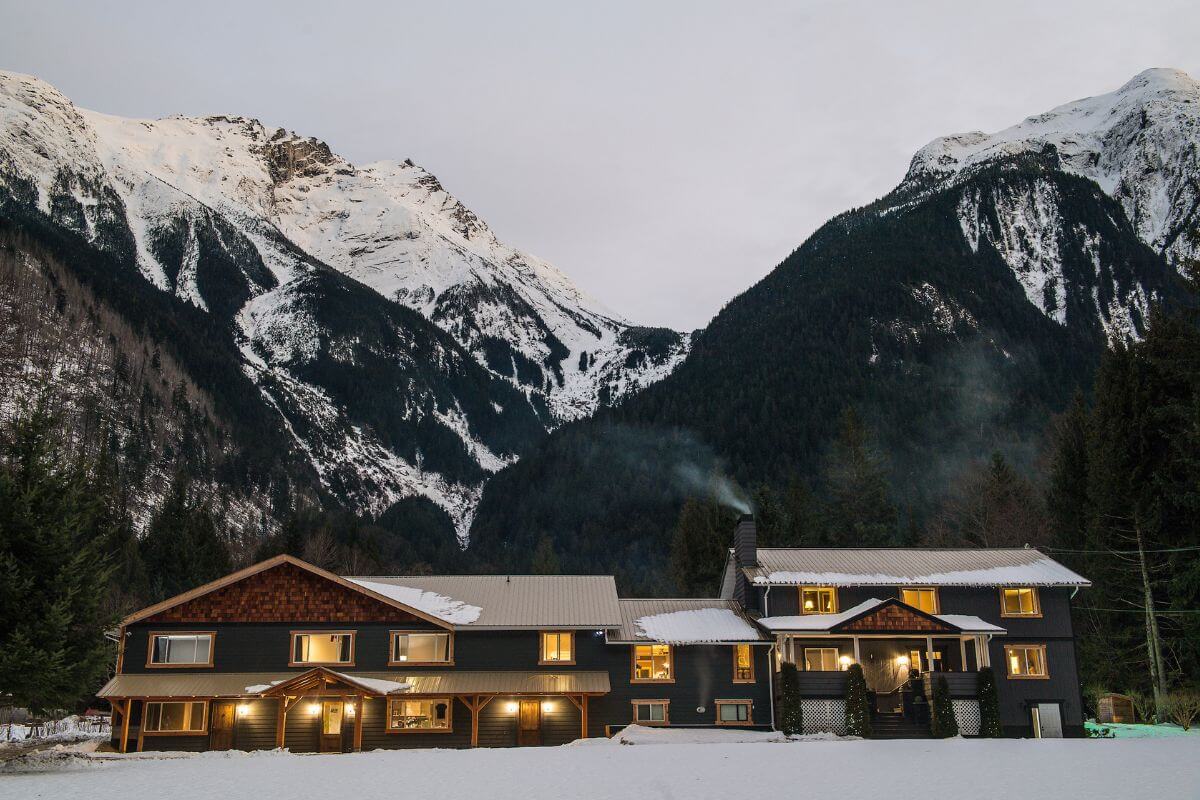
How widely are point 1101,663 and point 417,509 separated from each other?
163m

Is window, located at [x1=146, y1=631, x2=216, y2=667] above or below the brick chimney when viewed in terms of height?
below

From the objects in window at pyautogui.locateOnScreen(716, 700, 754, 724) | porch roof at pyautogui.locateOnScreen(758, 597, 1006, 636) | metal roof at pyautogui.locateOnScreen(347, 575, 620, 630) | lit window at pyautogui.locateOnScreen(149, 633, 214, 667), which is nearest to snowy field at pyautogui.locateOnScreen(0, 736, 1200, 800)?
lit window at pyautogui.locateOnScreen(149, 633, 214, 667)

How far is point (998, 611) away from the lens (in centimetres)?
4653

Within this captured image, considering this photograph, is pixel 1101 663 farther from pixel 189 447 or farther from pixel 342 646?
pixel 189 447

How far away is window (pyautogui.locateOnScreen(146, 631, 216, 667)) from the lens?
4325cm

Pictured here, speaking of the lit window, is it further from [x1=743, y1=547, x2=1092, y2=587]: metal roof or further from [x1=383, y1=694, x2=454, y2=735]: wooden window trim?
[x1=743, y1=547, x2=1092, y2=587]: metal roof

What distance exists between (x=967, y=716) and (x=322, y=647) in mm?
28399

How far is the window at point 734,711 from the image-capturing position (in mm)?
44719

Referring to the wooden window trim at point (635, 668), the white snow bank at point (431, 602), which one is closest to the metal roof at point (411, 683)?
the wooden window trim at point (635, 668)

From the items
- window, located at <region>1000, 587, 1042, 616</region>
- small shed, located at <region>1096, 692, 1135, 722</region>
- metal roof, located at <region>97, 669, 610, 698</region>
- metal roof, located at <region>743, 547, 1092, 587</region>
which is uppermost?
metal roof, located at <region>743, 547, 1092, 587</region>

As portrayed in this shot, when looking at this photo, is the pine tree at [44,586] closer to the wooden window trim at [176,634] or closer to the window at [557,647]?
the wooden window trim at [176,634]

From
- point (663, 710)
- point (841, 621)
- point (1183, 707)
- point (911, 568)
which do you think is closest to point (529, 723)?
point (663, 710)

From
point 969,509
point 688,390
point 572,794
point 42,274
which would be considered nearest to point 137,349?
point 42,274

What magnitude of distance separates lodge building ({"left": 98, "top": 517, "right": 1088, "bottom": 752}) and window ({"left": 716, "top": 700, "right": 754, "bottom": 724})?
63 millimetres
